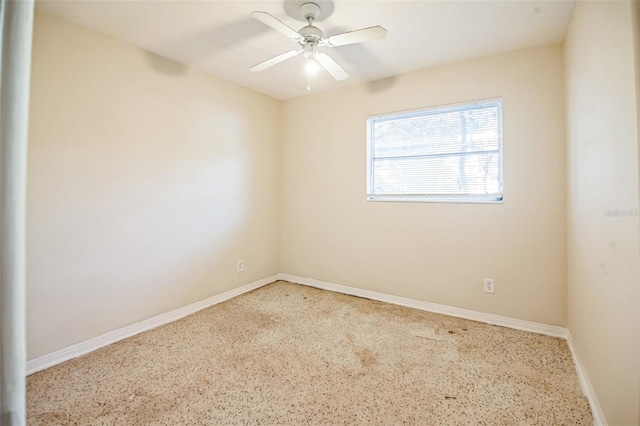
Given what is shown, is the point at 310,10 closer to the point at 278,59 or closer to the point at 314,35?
the point at 314,35

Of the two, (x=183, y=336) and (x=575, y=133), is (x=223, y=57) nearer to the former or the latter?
(x=183, y=336)

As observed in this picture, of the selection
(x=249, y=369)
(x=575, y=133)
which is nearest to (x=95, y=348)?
(x=249, y=369)

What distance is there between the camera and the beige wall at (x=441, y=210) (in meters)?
2.30

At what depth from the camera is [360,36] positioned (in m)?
1.77

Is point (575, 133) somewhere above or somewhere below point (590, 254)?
above

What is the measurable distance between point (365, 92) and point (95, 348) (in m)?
3.31

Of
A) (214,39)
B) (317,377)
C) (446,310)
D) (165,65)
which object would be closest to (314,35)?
(214,39)

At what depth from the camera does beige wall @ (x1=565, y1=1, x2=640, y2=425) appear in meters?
1.08

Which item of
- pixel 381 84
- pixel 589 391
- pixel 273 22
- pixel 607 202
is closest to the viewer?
pixel 607 202

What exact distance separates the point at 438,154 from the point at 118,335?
316 centimetres

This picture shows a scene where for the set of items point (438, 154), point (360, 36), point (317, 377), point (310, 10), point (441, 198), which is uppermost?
point (310, 10)

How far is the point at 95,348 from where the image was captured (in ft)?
6.95

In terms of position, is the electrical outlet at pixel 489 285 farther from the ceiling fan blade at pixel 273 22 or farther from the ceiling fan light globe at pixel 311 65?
the ceiling fan blade at pixel 273 22

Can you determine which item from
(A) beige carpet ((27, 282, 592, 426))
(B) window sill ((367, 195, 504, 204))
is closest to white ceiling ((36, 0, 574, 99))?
(B) window sill ((367, 195, 504, 204))
